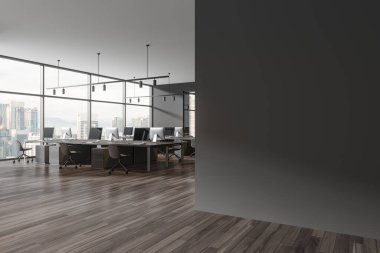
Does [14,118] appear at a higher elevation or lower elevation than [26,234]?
higher

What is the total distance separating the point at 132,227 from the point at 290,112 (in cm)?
223

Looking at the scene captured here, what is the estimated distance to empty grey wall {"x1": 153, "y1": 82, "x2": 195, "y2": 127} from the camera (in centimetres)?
1539

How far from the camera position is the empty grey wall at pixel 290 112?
3.12 metres

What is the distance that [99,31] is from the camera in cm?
701

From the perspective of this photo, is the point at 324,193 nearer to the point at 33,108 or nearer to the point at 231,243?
the point at 231,243

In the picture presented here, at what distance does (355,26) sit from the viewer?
123 inches

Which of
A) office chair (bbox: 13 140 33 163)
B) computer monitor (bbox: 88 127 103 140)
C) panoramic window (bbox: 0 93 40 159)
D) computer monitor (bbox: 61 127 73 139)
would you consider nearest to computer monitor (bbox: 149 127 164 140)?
computer monitor (bbox: 88 127 103 140)

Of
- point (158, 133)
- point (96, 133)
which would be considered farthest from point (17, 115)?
point (158, 133)

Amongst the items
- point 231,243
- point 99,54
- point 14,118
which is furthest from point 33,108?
point 231,243

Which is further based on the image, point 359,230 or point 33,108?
point 33,108

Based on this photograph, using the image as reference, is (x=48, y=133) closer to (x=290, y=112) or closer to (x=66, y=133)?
(x=66, y=133)

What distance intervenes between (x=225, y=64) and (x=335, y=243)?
2.37m

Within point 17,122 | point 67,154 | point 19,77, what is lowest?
point 67,154

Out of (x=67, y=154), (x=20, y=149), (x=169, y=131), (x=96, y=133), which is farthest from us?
(x=169, y=131)
